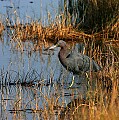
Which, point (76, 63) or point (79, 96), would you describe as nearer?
point (79, 96)

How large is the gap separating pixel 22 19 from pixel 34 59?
3119mm

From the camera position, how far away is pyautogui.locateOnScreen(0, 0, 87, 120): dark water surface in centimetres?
616

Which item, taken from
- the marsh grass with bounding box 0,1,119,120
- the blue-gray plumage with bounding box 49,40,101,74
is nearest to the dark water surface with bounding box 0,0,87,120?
the marsh grass with bounding box 0,1,119,120

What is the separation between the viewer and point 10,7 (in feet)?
47.3

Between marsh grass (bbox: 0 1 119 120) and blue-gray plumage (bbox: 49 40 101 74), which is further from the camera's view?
blue-gray plumage (bbox: 49 40 101 74)

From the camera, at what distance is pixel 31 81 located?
7.66 meters

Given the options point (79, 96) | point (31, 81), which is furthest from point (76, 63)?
point (79, 96)

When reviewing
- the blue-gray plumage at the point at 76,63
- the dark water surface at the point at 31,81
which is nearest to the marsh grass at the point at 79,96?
the dark water surface at the point at 31,81

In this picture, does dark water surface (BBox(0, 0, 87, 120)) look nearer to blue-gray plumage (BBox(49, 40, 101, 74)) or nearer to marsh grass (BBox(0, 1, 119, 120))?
marsh grass (BBox(0, 1, 119, 120))

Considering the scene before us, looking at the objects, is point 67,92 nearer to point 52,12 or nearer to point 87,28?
point 87,28

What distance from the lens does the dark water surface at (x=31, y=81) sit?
6.16 m

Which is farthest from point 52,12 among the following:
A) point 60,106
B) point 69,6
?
point 60,106

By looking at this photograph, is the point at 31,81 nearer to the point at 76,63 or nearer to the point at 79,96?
the point at 76,63

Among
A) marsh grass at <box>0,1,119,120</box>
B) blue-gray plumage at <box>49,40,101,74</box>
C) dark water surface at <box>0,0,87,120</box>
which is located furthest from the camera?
blue-gray plumage at <box>49,40,101,74</box>
